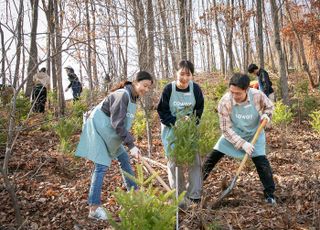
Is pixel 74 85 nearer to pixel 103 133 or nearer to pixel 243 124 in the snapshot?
pixel 103 133

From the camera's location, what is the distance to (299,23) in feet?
42.4

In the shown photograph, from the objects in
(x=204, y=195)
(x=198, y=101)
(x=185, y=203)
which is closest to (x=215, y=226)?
(x=185, y=203)

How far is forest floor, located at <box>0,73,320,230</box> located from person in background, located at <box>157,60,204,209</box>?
0.65ft

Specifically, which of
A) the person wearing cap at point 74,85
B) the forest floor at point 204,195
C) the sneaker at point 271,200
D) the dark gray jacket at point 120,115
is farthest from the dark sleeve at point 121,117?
the person wearing cap at point 74,85

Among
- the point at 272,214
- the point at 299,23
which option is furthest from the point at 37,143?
the point at 299,23

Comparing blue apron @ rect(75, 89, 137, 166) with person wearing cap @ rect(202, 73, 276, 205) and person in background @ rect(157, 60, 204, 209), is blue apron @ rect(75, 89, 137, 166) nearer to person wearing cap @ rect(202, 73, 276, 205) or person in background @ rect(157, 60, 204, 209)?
person in background @ rect(157, 60, 204, 209)

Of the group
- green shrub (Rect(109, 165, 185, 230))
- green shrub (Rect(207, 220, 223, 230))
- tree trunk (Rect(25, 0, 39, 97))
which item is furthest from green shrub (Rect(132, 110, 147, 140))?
green shrub (Rect(109, 165, 185, 230))

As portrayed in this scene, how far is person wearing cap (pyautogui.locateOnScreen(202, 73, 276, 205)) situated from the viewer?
11.9 ft

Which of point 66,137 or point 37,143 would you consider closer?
point 66,137

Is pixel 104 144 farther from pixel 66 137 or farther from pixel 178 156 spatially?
pixel 66 137

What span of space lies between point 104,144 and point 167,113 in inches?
30.8

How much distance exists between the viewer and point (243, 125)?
3805 millimetres

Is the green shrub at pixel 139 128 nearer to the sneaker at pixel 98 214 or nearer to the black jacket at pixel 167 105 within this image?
the black jacket at pixel 167 105

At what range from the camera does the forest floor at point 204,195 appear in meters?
3.14
